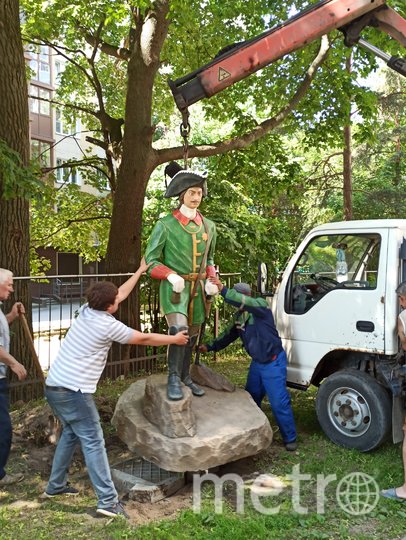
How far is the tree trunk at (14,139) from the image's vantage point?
673 centimetres

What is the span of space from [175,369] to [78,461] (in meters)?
1.24

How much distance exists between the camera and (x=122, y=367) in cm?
846

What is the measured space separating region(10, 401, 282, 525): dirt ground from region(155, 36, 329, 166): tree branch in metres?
4.43

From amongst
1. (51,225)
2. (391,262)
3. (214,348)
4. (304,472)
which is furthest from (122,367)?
(51,225)

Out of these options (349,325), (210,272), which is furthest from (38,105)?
(349,325)

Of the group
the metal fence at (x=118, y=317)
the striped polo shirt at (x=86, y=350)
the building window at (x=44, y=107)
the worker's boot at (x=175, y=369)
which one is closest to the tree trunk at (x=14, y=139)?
the metal fence at (x=118, y=317)

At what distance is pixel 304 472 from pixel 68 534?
2.10 metres

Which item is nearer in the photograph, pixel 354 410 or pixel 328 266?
pixel 354 410

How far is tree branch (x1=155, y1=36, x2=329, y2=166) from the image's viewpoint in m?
8.76

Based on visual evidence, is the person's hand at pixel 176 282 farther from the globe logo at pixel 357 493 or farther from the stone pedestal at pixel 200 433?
the globe logo at pixel 357 493

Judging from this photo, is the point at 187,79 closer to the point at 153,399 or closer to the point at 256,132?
the point at 153,399

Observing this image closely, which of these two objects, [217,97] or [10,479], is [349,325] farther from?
[217,97]

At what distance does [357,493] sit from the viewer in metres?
4.35

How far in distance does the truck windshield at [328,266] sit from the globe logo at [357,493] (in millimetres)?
1710
